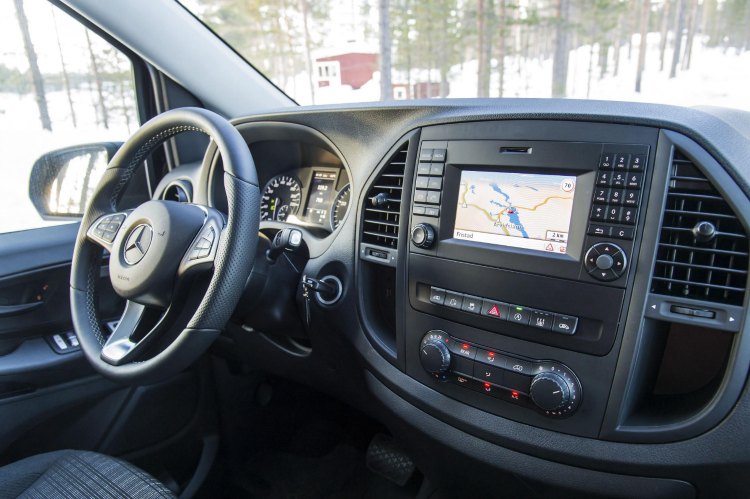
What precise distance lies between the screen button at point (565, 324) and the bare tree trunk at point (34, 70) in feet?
6.49

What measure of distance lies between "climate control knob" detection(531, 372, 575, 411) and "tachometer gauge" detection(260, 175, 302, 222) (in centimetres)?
109

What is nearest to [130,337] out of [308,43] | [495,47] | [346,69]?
[346,69]

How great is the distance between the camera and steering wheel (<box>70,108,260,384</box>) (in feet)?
4.03

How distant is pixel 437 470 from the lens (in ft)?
5.30

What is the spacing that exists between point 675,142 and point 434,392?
83 cm

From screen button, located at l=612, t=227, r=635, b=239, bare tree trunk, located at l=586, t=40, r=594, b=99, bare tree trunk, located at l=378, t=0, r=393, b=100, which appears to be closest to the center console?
screen button, located at l=612, t=227, r=635, b=239

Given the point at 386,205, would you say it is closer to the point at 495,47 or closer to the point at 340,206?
the point at 340,206

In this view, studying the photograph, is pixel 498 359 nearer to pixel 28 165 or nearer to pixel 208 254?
pixel 208 254

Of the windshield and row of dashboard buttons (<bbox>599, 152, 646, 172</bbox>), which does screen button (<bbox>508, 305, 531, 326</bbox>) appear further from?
the windshield

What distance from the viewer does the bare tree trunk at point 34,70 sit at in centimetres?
191

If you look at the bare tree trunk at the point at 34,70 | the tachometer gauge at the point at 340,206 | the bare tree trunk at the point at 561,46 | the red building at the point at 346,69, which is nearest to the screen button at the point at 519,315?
the tachometer gauge at the point at 340,206

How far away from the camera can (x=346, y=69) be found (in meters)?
2.30

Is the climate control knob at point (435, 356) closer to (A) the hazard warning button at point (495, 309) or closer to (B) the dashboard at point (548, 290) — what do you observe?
(B) the dashboard at point (548, 290)

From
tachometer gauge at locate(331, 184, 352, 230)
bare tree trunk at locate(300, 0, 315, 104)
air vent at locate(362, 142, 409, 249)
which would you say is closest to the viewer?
air vent at locate(362, 142, 409, 249)
